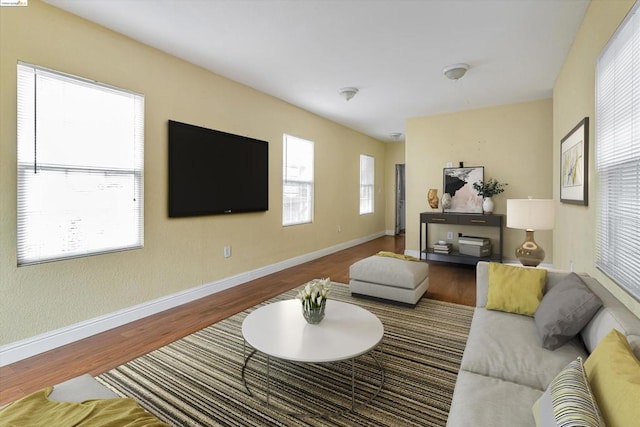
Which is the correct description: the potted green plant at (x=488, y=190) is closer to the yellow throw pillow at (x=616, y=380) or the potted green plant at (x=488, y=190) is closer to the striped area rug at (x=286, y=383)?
the striped area rug at (x=286, y=383)

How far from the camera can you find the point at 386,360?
2.27 meters

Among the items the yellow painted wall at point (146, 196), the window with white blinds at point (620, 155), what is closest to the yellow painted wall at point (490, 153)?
the yellow painted wall at point (146, 196)

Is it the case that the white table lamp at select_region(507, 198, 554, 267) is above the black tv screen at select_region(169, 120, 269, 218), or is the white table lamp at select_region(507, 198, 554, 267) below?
below

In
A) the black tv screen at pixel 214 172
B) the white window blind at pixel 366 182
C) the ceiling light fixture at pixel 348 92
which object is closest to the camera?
the black tv screen at pixel 214 172

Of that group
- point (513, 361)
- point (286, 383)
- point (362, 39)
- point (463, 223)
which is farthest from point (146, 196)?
point (463, 223)

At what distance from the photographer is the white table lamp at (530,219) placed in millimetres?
2699

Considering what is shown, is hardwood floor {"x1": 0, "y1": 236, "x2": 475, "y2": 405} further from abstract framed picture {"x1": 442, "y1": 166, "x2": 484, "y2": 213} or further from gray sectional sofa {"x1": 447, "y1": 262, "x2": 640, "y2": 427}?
gray sectional sofa {"x1": 447, "y1": 262, "x2": 640, "y2": 427}

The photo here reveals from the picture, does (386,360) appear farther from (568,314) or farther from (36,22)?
(36,22)

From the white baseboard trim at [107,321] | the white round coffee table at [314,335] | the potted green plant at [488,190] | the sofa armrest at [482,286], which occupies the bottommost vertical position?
the white baseboard trim at [107,321]

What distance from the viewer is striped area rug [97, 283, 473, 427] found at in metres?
1.71

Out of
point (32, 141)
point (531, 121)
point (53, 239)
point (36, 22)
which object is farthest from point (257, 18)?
point (531, 121)

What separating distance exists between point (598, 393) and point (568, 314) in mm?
728

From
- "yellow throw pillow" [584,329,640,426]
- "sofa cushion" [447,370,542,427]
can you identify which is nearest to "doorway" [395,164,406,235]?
"sofa cushion" [447,370,542,427]

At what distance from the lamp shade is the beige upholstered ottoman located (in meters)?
1.09
